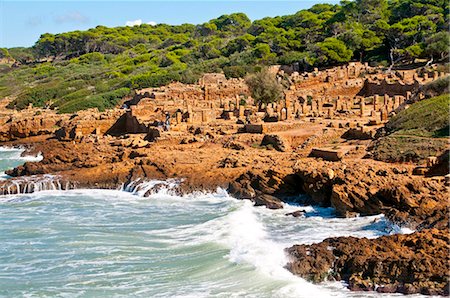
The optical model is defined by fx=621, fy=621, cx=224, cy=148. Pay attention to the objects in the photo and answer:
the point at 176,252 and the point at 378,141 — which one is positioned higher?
the point at 378,141

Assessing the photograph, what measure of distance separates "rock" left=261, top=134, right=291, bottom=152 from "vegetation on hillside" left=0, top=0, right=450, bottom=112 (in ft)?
76.2

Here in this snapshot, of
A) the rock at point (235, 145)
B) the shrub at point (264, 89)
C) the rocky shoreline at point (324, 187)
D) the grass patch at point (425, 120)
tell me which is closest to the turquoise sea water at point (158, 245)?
the rocky shoreline at point (324, 187)

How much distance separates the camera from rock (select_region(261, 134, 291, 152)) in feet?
80.7

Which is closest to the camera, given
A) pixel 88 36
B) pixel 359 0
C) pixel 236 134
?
pixel 236 134

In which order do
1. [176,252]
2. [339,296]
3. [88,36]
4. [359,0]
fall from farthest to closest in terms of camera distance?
[88,36]
[359,0]
[176,252]
[339,296]

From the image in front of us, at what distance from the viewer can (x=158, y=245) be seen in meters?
15.5

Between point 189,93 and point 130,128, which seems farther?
point 189,93

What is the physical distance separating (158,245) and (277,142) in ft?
34.3

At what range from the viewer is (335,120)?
29.0 metres

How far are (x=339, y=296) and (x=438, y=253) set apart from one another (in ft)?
6.61

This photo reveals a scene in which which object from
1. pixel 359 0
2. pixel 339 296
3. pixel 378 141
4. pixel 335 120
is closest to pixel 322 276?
pixel 339 296

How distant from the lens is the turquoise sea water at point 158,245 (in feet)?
40.9

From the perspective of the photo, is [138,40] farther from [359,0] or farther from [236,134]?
[236,134]

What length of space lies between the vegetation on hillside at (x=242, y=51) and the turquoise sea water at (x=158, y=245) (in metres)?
29.5
